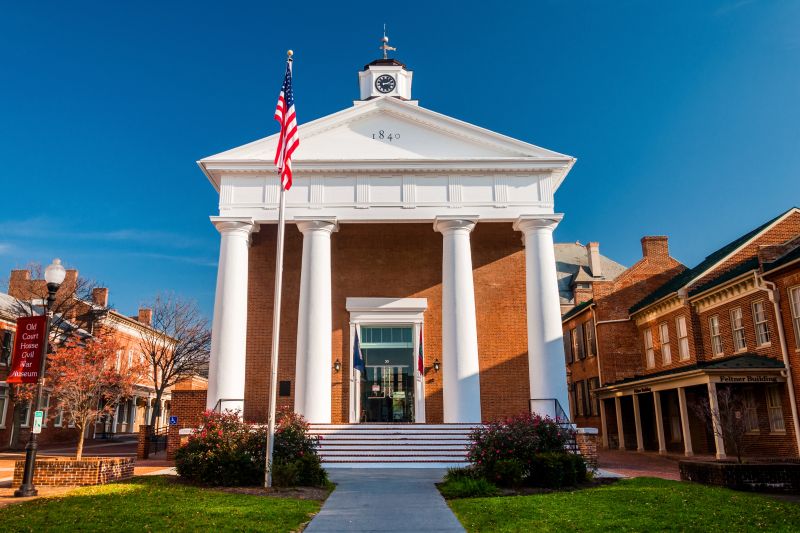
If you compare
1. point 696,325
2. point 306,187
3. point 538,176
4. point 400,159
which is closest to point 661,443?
point 696,325

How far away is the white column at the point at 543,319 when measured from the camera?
21.2 meters

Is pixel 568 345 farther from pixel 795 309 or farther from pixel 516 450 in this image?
pixel 516 450

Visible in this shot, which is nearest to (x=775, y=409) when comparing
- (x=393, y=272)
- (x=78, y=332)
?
(x=393, y=272)

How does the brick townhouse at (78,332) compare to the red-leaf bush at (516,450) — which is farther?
the brick townhouse at (78,332)

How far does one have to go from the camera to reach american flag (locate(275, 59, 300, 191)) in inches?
638

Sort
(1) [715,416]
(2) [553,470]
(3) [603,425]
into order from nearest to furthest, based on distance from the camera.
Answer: (2) [553,470]
(1) [715,416]
(3) [603,425]

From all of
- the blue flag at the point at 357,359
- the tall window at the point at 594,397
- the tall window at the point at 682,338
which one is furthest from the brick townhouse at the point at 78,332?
the tall window at the point at 682,338

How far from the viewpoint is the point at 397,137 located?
2391 centimetres

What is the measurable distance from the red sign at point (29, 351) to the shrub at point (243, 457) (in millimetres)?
3571

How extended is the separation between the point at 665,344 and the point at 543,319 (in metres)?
11.5

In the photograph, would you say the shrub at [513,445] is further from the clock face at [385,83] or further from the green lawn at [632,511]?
the clock face at [385,83]

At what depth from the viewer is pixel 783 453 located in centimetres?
2220

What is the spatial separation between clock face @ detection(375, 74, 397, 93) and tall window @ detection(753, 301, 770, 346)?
1835 cm

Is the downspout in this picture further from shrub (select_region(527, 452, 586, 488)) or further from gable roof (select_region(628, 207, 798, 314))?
shrub (select_region(527, 452, 586, 488))
